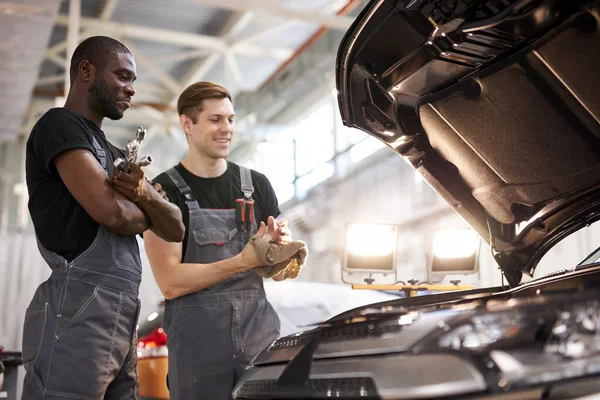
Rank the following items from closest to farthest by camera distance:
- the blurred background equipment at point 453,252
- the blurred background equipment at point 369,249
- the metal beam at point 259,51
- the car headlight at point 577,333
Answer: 1. the car headlight at point 577,333
2. the blurred background equipment at point 369,249
3. the blurred background equipment at point 453,252
4. the metal beam at point 259,51

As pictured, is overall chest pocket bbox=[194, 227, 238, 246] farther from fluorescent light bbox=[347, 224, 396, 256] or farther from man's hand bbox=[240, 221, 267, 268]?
fluorescent light bbox=[347, 224, 396, 256]

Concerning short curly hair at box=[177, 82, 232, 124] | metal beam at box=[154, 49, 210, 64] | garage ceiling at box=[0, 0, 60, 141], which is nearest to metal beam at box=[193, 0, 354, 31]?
garage ceiling at box=[0, 0, 60, 141]

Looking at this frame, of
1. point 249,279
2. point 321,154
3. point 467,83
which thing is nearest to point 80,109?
point 249,279

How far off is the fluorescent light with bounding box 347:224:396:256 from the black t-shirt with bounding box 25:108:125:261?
2.38 metres

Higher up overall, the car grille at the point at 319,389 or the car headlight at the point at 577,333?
the car headlight at the point at 577,333

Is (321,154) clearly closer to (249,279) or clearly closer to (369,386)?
(249,279)

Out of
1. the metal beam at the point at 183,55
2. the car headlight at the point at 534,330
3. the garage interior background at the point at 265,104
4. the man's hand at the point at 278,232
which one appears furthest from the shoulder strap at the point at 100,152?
the metal beam at the point at 183,55

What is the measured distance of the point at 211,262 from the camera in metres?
2.32

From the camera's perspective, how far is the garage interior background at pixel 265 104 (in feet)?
21.5

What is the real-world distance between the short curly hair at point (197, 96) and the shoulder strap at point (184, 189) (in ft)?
0.72

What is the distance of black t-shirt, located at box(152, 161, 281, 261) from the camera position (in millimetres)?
2375

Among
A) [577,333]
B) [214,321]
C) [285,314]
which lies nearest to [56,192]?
[214,321]

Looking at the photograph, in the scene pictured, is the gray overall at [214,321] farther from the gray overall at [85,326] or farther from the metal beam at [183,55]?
the metal beam at [183,55]

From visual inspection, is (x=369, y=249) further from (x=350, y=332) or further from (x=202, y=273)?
(x=350, y=332)
